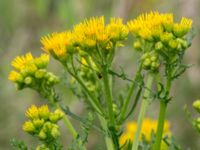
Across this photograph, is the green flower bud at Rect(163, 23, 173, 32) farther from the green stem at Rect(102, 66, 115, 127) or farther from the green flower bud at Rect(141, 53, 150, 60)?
the green stem at Rect(102, 66, 115, 127)

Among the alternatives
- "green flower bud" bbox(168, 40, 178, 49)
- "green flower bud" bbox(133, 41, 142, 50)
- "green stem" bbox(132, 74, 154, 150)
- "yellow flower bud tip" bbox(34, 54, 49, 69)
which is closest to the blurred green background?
"yellow flower bud tip" bbox(34, 54, 49, 69)

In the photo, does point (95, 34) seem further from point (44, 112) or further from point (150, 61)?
point (44, 112)

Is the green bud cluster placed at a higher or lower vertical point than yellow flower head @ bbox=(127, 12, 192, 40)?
lower

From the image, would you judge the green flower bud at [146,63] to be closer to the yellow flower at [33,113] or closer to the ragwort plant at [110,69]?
the ragwort plant at [110,69]

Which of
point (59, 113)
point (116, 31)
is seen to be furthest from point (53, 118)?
point (116, 31)

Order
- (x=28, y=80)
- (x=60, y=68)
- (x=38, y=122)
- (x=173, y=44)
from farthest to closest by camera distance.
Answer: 1. (x=60, y=68)
2. (x=28, y=80)
3. (x=38, y=122)
4. (x=173, y=44)

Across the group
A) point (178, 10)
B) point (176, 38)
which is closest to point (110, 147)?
point (176, 38)
